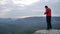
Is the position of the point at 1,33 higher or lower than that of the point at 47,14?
lower

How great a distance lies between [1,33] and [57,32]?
5.93 meters

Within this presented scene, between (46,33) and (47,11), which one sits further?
(47,11)

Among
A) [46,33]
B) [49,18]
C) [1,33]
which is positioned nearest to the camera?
[46,33]

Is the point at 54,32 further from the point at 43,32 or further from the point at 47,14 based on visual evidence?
the point at 47,14

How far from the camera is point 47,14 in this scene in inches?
549

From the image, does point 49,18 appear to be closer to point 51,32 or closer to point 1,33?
point 51,32

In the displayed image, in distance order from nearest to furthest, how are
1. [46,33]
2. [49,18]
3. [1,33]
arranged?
[46,33] → [49,18] → [1,33]

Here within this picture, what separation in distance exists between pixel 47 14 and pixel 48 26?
724mm

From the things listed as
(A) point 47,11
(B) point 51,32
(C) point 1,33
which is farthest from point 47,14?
(C) point 1,33

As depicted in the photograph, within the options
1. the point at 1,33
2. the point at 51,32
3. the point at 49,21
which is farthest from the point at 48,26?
the point at 1,33

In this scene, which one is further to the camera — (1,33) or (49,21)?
(1,33)

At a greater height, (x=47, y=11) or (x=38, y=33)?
(x=47, y=11)

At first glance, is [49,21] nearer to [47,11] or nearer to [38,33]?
[47,11]

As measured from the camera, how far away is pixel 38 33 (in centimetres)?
1241
